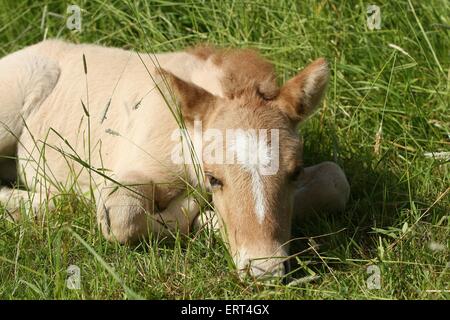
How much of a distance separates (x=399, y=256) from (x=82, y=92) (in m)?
2.56

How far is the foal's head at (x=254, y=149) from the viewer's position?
4758 millimetres

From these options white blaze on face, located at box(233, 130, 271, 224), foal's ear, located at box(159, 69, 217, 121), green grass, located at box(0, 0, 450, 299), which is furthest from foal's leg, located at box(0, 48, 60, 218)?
white blaze on face, located at box(233, 130, 271, 224)

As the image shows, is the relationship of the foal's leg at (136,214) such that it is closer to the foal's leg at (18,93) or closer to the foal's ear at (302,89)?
the foal's ear at (302,89)

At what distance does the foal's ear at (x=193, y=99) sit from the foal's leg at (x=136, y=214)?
1.73ft

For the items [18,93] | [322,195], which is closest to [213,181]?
[322,195]

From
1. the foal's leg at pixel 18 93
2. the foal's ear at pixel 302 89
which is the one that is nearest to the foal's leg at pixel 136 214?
the foal's ear at pixel 302 89

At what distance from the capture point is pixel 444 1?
7.25 m

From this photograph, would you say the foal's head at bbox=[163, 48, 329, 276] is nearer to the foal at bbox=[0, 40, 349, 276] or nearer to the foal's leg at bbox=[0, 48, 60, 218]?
the foal at bbox=[0, 40, 349, 276]

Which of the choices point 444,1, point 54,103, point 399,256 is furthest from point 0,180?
point 444,1

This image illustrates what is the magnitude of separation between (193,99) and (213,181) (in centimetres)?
50

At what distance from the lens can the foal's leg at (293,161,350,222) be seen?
5.80 metres

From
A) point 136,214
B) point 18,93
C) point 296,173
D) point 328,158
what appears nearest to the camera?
point 296,173

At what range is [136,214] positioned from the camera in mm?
5453

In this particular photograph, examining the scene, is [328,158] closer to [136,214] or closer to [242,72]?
[242,72]
